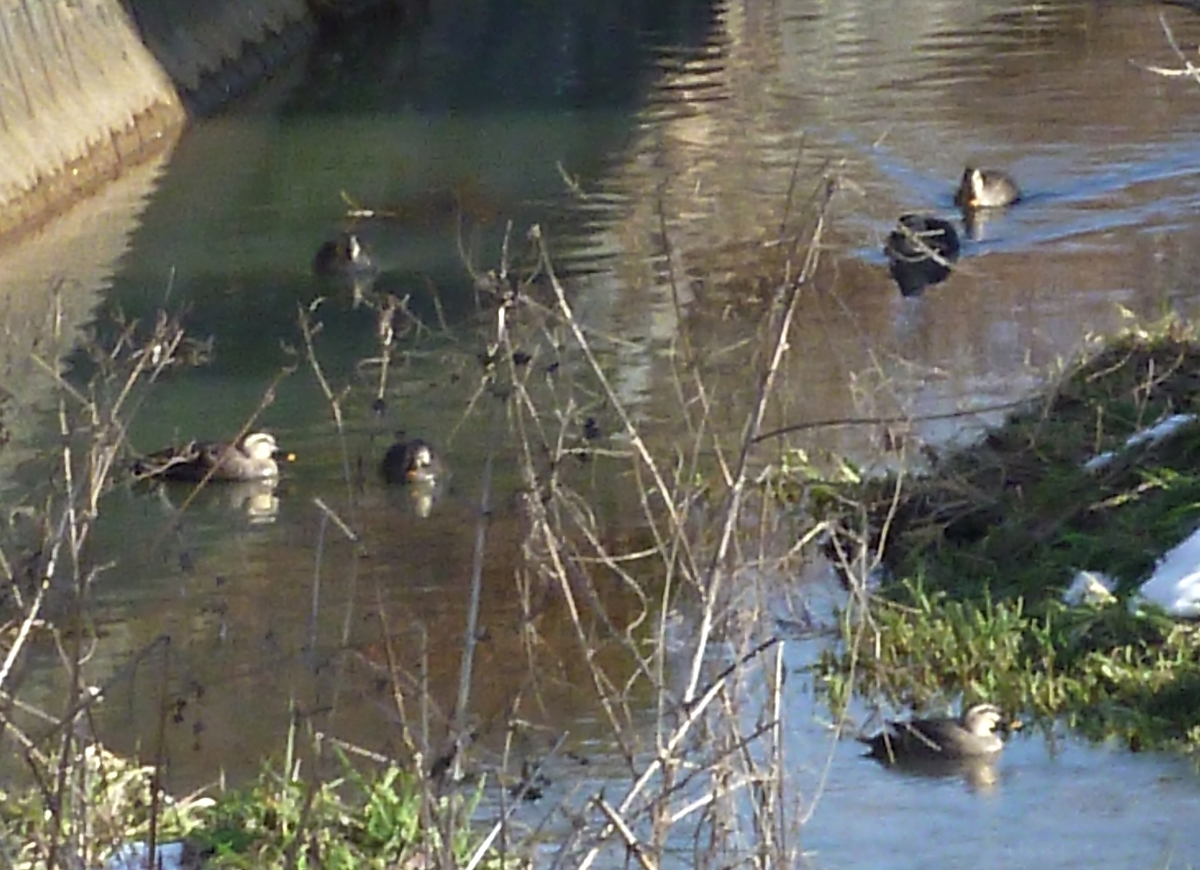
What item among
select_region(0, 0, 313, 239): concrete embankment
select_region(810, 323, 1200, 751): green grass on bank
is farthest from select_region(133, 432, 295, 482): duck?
select_region(0, 0, 313, 239): concrete embankment

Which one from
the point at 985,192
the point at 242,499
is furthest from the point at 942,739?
the point at 985,192

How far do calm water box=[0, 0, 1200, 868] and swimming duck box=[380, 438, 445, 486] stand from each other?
137mm

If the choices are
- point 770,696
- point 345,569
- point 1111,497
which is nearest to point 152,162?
point 345,569

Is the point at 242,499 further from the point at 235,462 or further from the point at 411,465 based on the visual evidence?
the point at 411,465

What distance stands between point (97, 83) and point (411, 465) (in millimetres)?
12244

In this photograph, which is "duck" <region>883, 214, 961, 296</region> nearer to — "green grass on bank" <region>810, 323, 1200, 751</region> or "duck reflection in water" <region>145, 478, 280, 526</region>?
"green grass on bank" <region>810, 323, 1200, 751</region>

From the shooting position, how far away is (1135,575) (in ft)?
26.6

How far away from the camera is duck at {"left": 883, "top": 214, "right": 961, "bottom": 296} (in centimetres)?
1389

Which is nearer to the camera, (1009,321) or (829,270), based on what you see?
(1009,321)

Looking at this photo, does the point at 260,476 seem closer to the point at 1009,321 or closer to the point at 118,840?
the point at 1009,321

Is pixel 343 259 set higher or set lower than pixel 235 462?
lower

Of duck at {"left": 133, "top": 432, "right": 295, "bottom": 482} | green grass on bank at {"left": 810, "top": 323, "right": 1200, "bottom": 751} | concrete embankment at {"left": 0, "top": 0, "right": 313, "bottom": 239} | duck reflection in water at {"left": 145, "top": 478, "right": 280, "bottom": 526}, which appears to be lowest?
concrete embankment at {"left": 0, "top": 0, "right": 313, "bottom": 239}

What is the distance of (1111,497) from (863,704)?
1.44 m

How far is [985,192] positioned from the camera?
53.7 feet
